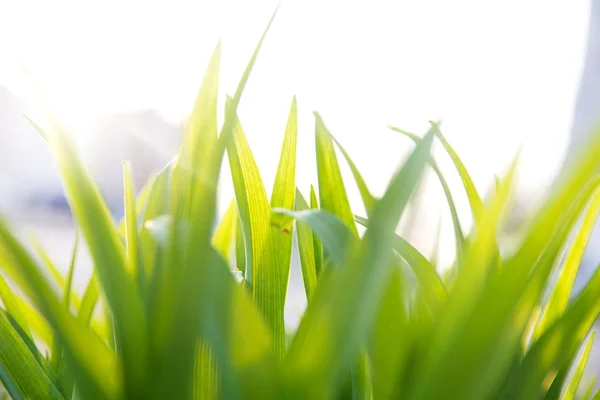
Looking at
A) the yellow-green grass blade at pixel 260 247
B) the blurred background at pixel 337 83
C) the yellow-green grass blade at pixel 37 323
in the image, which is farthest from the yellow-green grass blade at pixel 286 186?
the blurred background at pixel 337 83

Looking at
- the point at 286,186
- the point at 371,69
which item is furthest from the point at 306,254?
the point at 371,69

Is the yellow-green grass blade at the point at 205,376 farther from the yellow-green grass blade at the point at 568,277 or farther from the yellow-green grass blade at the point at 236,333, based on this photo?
the yellow-green grass blade at the point at 568,277

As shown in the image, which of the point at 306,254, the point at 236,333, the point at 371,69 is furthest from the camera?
the point at 371,69

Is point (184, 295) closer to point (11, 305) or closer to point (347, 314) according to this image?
point (347, 314)

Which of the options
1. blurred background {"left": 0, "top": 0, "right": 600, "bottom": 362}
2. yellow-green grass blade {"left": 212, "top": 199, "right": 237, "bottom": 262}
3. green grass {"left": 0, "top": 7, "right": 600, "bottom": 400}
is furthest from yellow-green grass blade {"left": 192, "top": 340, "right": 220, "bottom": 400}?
blurred background {"left": 0, "top": 0, "right": 600, "bottom": 362}

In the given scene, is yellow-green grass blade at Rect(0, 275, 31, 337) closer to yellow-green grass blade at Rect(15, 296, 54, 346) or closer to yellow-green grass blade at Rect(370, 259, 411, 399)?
yellow-green grass blade at Rect(15, 296, 54, 346)

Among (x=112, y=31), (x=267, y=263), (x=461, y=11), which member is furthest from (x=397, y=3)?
(x=267, y=263)

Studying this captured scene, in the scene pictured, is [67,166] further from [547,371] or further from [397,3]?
[397,3]
